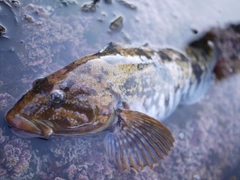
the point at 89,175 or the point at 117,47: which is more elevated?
the point at 117,47

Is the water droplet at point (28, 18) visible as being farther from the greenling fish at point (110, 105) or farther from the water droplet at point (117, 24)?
the water droplet at point (117, 24)

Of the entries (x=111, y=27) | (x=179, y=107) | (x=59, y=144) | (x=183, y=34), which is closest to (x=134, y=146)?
(x=59, y=144)

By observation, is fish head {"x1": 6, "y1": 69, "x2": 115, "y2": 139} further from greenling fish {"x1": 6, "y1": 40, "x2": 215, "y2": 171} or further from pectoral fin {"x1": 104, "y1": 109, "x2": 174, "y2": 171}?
→ pectoral fin {"x1": 104, "y1": 109, "x2": 174, "y2": 171}

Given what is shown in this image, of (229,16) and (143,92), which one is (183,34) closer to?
(229,16)

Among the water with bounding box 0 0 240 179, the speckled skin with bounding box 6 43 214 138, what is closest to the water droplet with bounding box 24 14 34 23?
the water with bounding box 0 0 240 179

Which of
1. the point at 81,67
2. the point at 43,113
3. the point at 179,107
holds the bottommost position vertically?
the point at 179,107

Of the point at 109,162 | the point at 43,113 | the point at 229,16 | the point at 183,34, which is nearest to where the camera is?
the point at 43,113
